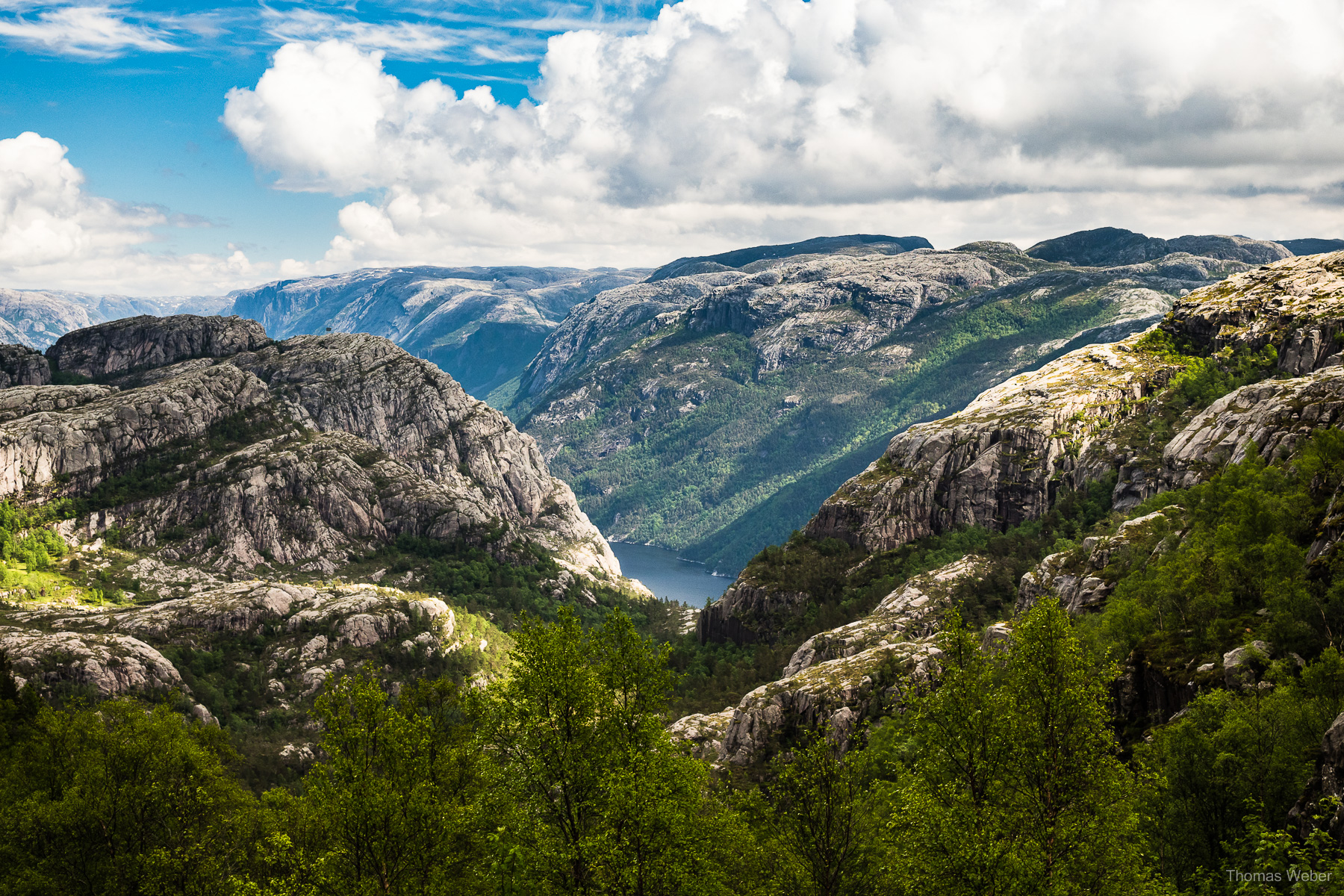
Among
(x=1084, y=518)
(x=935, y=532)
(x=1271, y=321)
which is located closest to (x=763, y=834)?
(x=1084, y=518)

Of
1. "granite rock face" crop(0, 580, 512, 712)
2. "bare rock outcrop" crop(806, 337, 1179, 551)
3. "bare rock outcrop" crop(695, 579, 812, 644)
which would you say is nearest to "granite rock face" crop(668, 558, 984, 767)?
"bare rock outcrop" crop(695, 579, 812, 644)

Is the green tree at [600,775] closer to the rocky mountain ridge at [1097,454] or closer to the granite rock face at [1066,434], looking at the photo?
the rocky mountain ridge at [1097,454]

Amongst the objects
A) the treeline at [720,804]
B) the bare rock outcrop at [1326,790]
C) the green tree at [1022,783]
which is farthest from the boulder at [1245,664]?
the bare rock outcrop at [1326,790]

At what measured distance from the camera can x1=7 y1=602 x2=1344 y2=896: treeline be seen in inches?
1596

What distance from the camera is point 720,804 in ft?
176

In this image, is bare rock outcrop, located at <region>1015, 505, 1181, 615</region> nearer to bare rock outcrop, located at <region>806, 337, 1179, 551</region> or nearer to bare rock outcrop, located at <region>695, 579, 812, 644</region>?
bare rock outcrop, located at <region>806, 337, 1179, 551</region>

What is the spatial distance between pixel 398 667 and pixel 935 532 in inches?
4689

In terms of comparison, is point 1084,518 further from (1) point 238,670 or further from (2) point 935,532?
(1) point 238,670

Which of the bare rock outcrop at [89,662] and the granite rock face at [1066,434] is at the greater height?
the granite rock face at [1066,434]

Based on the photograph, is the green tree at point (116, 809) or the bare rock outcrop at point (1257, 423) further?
the bare rock outcrop at point (1257, 423)

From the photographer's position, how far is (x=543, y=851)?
4138cm

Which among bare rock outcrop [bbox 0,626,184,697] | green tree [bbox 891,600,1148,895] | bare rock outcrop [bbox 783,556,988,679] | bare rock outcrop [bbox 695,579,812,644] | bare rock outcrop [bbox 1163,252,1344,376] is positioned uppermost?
bare rock outcrop [bbox 1163,252,1344,376]

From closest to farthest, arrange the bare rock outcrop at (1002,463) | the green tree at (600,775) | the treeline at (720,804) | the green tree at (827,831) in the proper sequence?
the treeline at (720,804) → the green tree at (600,775) → the green tree at (827,831) → the bare rock outcrop at (1002,463)

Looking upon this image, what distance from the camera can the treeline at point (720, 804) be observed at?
4053 cm
